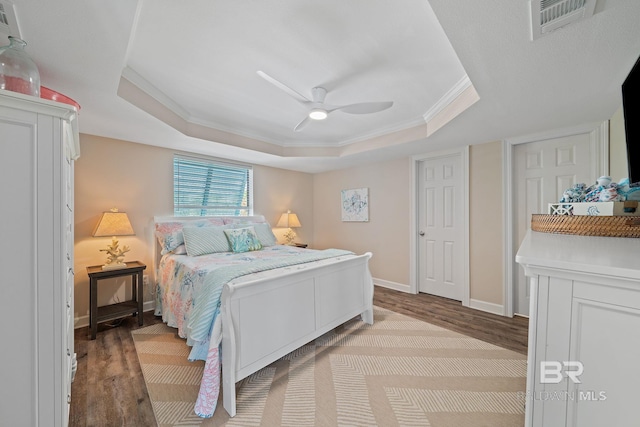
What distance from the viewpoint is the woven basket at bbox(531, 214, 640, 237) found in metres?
1.10

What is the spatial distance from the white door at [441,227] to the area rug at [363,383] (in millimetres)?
1247

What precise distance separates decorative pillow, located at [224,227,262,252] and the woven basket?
2.88 metres

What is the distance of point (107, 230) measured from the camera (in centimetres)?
268

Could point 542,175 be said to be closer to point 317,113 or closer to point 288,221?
point 317,113

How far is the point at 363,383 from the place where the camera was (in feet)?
6.01

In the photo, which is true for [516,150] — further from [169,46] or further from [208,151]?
[208,151]

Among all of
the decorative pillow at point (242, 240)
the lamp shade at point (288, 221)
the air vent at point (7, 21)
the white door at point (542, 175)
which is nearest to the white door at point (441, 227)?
the white door at point (542, 175)

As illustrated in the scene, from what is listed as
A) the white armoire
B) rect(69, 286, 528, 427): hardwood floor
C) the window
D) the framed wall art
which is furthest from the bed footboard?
the window

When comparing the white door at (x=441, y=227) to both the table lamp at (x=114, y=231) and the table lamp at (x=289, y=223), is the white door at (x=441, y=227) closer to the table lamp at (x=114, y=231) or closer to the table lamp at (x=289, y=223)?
the table lamp at (x=289, y=223)

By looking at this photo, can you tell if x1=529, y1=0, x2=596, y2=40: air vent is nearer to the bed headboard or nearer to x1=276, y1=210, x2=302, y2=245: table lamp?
the bed headboard

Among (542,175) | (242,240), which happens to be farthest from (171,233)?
(542,175)

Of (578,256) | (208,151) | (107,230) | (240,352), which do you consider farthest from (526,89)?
(107,230)

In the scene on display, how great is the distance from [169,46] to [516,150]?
3685 millimetres

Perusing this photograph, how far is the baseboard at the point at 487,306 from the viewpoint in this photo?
10.0 feet
